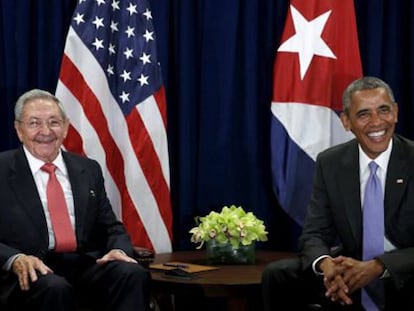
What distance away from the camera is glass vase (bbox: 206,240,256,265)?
4.02 m

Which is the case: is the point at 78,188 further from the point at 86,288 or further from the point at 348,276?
the point at 348,276

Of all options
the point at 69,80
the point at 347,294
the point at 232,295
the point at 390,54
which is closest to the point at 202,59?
the point at 69,80

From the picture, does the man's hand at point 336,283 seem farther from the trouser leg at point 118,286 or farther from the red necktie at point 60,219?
the red necktie at point 60,219

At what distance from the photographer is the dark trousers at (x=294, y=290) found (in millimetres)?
3291

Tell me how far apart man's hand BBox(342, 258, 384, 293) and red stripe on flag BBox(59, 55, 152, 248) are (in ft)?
4.99

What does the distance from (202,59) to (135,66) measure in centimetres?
47

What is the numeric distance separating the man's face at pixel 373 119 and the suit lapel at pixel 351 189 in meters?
0.08

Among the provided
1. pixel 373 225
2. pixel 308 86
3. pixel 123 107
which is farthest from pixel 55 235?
pixel 308 86

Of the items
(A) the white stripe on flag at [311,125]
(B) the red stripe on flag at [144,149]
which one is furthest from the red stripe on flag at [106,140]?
(A) the white stripe on flag at [311,125]

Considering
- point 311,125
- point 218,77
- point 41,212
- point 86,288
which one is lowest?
Result: point 86,288

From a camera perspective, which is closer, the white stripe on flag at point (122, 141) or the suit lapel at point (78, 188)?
the suit lapel at point (78, 188)

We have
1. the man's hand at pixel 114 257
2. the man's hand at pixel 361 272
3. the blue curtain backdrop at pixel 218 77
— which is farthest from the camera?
the blue curtain backdrop at pixel 218 77

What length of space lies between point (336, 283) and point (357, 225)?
13.4 inches

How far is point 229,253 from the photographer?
4027 mm
